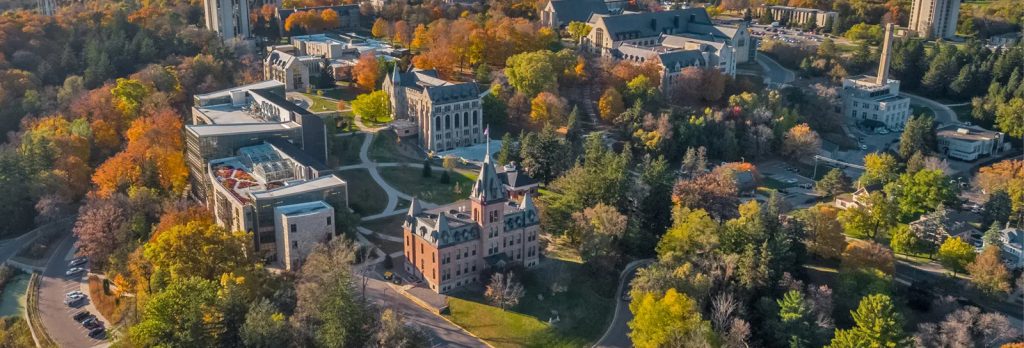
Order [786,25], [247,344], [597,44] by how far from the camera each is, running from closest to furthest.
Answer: [247,344] → [597,44] → [786,25]

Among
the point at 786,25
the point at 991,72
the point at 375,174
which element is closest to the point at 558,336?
the point at 375,174

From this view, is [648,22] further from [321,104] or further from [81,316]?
[81,316]

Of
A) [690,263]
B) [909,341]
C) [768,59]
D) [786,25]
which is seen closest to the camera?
[909,341]

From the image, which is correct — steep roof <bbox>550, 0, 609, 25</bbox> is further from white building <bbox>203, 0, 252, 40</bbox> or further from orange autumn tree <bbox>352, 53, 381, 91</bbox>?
white building <bbox>203, 0, 252, 40</bbox>

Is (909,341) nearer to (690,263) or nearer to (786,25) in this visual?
(690,263)

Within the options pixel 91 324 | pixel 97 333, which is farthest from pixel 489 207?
pixel 91 324

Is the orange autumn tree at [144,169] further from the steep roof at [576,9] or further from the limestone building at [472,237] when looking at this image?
the steep roof at [576,9]
